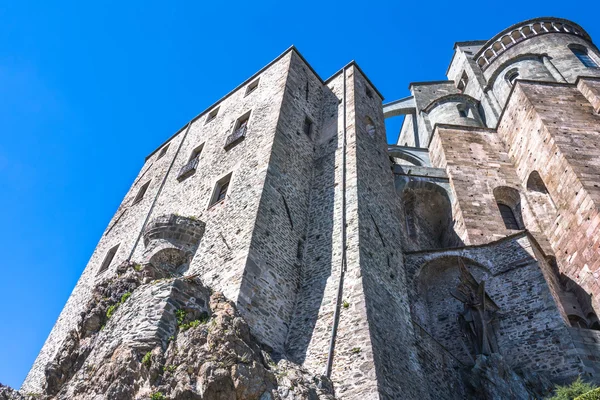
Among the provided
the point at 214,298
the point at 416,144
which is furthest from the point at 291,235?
the point at 416,144

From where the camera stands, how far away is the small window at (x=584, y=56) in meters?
23.4

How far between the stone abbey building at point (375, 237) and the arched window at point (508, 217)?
0.12 m

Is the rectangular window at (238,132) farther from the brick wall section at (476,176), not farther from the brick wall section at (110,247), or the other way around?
the brick wall section at (476,176)

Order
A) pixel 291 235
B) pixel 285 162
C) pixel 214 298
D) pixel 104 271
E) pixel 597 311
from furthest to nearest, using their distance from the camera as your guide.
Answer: pixel 104 271 < pixel 285 162 < pixel 291 235 < pixel 597 311 < pixel 214 298

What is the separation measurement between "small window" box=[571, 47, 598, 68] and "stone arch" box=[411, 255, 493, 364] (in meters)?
14.3

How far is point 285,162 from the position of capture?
15.3 m

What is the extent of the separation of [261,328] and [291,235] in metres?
3.33

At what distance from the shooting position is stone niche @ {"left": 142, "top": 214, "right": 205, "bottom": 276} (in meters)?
13.7

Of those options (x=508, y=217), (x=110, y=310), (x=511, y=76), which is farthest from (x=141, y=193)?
(x=511, y=76)

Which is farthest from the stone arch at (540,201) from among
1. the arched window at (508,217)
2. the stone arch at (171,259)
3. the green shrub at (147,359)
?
the green shrub at (147,359)

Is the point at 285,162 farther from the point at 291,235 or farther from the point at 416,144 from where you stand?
the point at 416,144

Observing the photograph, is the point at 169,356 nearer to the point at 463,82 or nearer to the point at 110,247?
the point at 110,247

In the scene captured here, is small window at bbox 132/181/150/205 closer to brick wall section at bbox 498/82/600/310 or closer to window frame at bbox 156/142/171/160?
window frame at bbox 156/142/171/160

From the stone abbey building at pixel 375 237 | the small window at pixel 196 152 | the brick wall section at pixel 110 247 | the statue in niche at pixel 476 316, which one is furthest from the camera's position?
the small window at pixel 196 152
